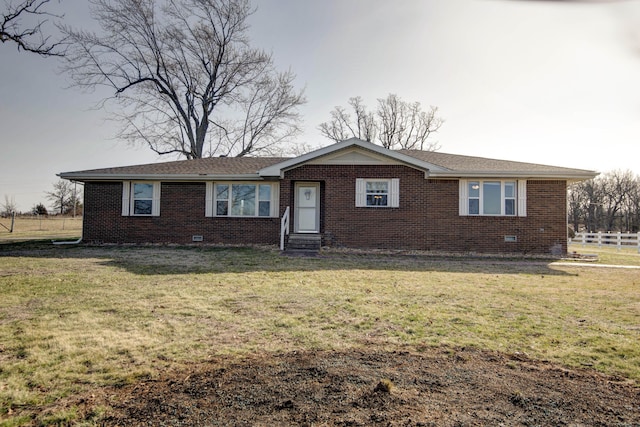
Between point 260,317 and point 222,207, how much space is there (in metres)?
10.6

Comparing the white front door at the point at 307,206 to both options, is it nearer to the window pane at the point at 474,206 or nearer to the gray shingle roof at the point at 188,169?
the gray shingle roof at the point at 188,169

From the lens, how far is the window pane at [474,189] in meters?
13.5

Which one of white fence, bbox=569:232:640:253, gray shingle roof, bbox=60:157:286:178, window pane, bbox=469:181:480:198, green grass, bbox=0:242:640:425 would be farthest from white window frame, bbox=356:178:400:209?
white fence, bbox=569:232:640:253

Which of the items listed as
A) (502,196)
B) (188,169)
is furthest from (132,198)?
(502,196)

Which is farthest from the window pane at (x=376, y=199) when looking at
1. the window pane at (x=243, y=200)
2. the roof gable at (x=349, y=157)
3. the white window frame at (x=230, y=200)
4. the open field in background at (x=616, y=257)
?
the open field in background at (x=616, y=257)

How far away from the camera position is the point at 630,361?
349cm

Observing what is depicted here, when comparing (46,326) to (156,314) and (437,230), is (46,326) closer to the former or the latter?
(156,314)

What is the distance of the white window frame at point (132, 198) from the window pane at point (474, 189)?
12377 millimetres

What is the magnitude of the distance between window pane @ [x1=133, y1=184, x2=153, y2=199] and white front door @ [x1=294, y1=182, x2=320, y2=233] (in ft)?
20.2

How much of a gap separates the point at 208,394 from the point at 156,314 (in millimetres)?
2659

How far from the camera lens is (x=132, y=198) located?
1496cm

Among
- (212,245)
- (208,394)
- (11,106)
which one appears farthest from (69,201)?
(208,394)

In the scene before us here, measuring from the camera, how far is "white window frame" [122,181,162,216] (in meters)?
14.8

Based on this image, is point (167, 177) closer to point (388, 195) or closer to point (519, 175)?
point (388, 195)
